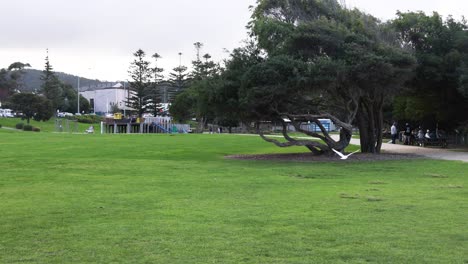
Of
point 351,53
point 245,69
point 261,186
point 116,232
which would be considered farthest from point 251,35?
point 116,232

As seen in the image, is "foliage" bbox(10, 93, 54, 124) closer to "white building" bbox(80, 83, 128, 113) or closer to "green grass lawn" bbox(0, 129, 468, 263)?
"white building" bbox(80, 83, 128, 113)

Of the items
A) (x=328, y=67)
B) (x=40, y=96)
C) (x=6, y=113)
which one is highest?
(x=40, y=96)

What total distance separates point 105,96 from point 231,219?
135 metres

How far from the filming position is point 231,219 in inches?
330

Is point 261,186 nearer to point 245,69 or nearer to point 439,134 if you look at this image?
point 245,69

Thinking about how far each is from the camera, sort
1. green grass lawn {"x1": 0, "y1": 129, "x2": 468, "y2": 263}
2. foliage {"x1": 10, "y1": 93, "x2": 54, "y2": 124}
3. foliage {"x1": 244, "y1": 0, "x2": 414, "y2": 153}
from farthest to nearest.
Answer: foliage {"x1": 10, "y1": 93, "x2": 54, "y2": 124}, foliage {"x1": 244, "y1": 0, "x2": 414, "y2": 153}, green grass lawn {"x1": 0, "y1": 129, "x2": 468, "y2": 263}

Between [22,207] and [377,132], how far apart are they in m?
22.8

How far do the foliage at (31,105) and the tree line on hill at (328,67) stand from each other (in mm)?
73391

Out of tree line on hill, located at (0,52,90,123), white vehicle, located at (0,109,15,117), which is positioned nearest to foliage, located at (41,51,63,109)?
tree line on hill, located at (0,52,90,123)

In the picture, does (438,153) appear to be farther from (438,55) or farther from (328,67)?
(328,67)

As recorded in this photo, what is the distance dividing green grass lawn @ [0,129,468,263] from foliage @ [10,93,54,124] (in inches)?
3226

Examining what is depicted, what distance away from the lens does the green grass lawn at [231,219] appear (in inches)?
245

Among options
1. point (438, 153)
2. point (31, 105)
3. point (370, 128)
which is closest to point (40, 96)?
point (31, 105)

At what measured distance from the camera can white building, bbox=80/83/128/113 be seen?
5271 inches
